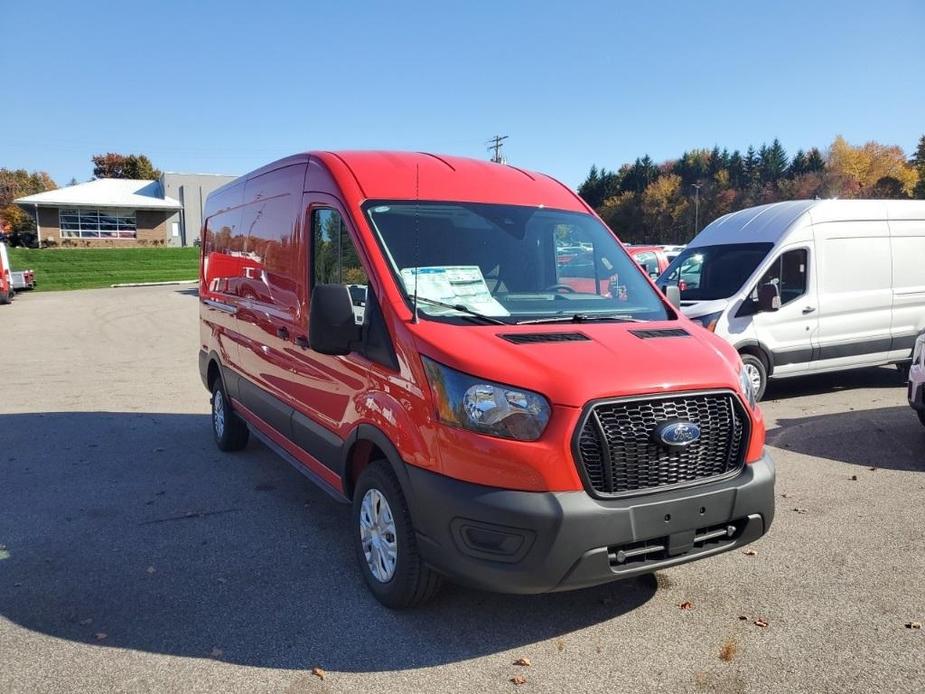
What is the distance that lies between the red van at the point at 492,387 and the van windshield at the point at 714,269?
183 inches

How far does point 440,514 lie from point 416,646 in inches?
29.1

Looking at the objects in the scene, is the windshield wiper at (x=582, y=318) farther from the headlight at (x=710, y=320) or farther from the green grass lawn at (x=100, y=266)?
the green grass lawn at (x=100, y=266)

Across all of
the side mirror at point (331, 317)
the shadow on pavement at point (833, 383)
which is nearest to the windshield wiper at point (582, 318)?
the side mirror at point (331, 317)

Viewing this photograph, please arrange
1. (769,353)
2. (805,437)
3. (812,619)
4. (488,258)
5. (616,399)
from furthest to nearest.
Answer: (769,353), (805,437), (488,258), (812,619), (616,399)

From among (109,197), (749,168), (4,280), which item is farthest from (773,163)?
(4,280)

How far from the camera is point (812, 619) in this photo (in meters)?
3.67

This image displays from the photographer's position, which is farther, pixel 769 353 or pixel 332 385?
pixel 769 353

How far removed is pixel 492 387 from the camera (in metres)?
3.18

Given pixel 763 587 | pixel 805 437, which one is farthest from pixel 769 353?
pixel 763 587

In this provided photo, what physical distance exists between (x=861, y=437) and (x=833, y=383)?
137 inches

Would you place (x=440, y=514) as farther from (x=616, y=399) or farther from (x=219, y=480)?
(x=219, y=480)

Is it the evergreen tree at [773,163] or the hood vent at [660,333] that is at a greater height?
the evergreen tree at [773,163]

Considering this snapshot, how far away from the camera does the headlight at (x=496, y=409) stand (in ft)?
10.3

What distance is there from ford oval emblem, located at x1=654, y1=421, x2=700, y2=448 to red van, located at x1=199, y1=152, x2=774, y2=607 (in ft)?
0.05
